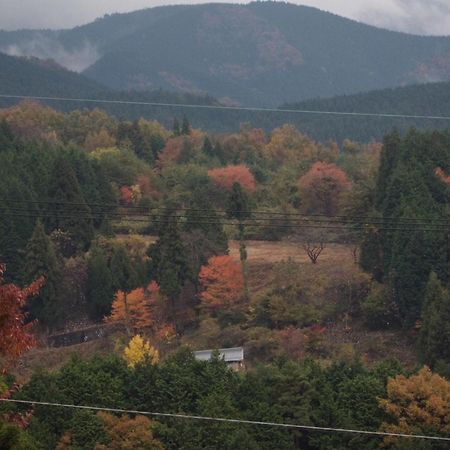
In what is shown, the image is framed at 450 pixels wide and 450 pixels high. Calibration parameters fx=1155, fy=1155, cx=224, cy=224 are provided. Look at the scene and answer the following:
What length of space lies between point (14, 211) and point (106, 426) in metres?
20.6

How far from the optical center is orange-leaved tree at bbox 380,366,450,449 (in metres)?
30.1

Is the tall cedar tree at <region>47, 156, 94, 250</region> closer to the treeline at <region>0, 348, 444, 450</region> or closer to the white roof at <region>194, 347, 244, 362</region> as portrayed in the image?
the white roof at <region>194, 347, 244, 362</region>

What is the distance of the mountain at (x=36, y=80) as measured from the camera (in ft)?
486

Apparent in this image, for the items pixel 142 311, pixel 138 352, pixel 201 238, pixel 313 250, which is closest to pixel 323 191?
pixel 313 250

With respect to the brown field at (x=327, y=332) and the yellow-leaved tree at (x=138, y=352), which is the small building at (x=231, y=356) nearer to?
the yellow-leaved tree at (x=138, y=352)

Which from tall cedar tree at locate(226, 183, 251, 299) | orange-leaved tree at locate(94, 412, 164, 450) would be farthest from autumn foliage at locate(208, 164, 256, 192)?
orange-leaved tree at locate(94, 412, 164, 450)

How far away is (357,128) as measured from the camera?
13025cm

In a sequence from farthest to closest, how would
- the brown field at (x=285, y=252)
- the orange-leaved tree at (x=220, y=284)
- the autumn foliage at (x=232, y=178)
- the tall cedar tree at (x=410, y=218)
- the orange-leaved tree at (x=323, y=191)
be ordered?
the autumn foliage at (x=232, y=178), the orange-leaved tree at (x=323, y=191), the brown field at (x=285, y=252), the orange-leaved tree at (x=220, y=284), the tall cedar tree at (x=410, y=218)

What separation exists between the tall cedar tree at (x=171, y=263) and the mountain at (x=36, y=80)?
102m

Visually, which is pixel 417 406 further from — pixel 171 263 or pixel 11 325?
pixel 11 325

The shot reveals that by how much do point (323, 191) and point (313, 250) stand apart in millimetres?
8365

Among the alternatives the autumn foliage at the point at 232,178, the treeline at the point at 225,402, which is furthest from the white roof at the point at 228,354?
the autumn foliage at the point at 232,178

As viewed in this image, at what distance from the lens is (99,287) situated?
153 ft

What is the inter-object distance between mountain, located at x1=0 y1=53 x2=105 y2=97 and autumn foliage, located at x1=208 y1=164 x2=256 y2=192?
86.5 m
